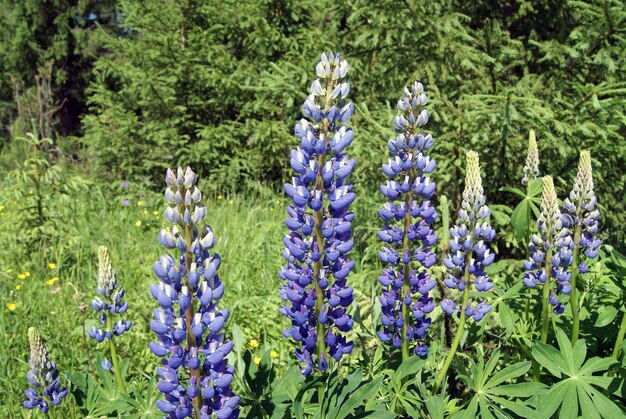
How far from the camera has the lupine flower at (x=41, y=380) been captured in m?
1.91

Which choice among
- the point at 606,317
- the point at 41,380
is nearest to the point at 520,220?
the point at 606,317

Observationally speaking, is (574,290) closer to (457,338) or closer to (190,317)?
(457,338)

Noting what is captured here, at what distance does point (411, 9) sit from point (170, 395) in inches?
125

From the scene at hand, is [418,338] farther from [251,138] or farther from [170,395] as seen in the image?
[251,138]

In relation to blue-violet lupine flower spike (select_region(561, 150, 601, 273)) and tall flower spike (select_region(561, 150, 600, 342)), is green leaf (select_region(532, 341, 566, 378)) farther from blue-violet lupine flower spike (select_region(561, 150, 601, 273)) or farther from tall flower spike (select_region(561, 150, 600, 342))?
blue-violet lupine flower spike (select_region(561, 150, 601, 273))

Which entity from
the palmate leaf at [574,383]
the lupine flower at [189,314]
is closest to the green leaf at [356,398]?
the lupine flower at [189,314]

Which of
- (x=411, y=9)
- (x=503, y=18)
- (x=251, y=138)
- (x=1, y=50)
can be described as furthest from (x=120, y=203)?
(x=1, y=50)

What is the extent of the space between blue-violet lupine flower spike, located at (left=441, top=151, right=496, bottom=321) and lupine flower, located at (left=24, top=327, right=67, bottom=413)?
1.41 metres

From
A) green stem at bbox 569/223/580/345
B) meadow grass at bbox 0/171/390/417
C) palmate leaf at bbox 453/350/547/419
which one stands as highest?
green stem at bbox 569/223/580/345

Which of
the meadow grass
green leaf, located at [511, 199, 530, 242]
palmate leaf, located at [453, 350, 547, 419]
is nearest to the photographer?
palmate leaf, located at [453, 350, 547, 419]

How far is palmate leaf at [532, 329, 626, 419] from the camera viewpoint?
1663 mm

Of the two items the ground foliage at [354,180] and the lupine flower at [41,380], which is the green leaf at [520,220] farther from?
the lupine flower at [41,380]

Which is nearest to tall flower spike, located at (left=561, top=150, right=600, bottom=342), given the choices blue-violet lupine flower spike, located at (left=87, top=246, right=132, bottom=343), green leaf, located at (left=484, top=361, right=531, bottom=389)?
green leaf, located at (left=484, top=361, right=531, bottom=389)

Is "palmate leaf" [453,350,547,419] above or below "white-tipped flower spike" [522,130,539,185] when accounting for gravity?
below
